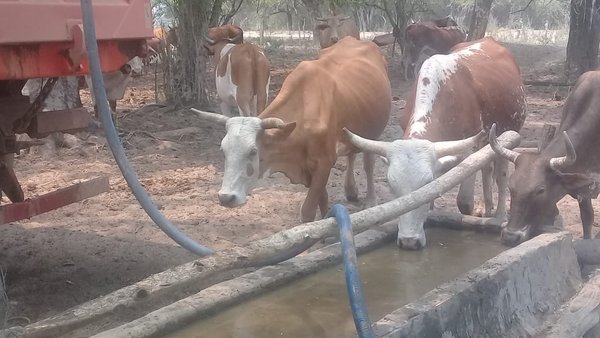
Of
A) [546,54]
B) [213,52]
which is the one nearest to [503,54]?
[213,52]

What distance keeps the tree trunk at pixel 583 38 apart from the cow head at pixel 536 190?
10677 millimetres

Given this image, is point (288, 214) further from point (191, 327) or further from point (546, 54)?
point (546, 54)

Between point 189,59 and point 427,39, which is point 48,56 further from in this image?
point 427,39

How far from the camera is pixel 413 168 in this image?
5008 mm

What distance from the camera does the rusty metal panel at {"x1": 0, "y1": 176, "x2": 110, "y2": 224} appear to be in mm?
4496

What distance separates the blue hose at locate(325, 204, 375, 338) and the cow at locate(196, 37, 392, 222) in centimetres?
204

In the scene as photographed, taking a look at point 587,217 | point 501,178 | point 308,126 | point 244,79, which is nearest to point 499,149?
point 587,217

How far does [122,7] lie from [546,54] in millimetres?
19487

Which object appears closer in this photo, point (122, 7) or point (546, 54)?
point (122, 7)

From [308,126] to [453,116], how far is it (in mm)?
1124

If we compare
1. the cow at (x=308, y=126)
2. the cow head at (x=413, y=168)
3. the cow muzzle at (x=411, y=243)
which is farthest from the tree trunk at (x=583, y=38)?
the cow muzzle at (x=411, y=243)

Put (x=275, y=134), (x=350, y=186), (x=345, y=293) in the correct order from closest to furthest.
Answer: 1. (x=345, y=293)
2. (x=275, y=134)
3. (x=350, y=186)

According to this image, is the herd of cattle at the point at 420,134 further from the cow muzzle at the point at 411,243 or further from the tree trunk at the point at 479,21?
the tree trunk at the point at 479,21

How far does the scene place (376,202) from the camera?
24.4ft
